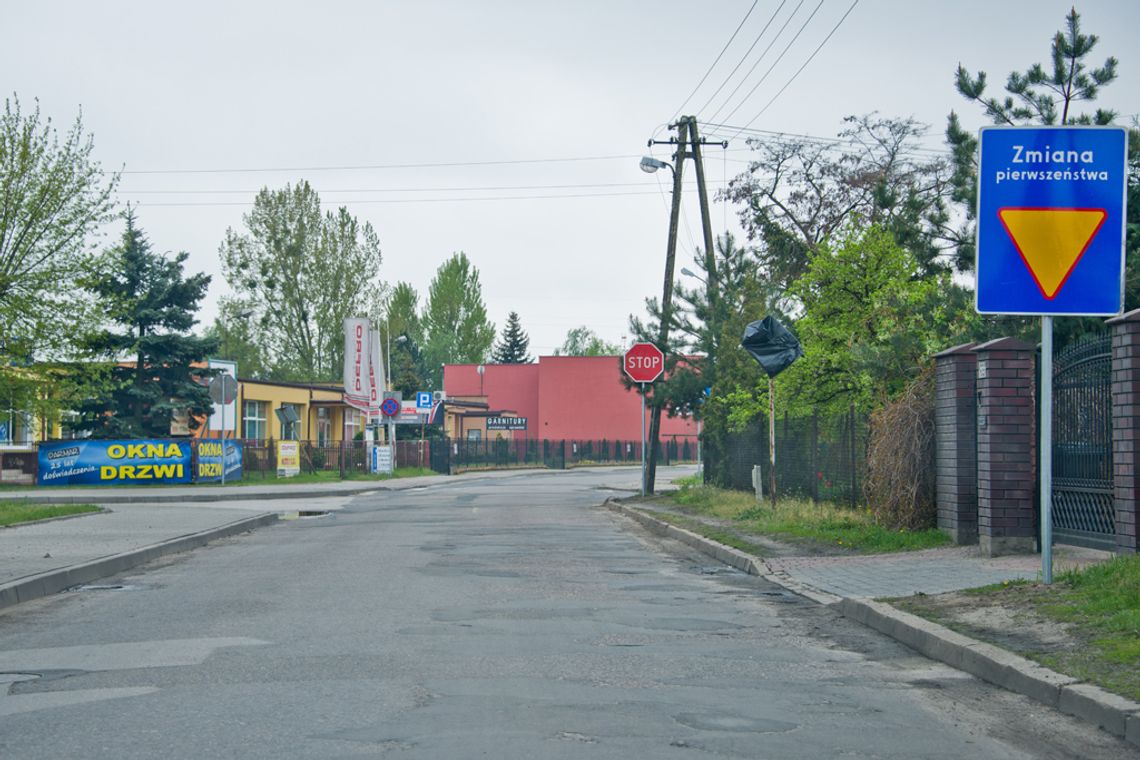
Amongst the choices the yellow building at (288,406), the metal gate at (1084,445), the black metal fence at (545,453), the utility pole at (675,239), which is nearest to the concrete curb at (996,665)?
the metal gate at (1084,445)

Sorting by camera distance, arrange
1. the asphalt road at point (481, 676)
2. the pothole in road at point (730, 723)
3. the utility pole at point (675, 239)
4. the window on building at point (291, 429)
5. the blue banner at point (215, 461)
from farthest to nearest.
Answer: the window on building at point (291, 429) < the blue banner at point (215, 461) < the utility pole at point (675, 239) < the pothole in road at point (730, 723) < the asphalt road at point (481, 676)

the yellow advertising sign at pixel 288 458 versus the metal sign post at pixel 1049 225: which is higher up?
the metal sign post at pixel 1049 225

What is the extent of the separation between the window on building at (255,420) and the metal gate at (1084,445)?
45.7 m

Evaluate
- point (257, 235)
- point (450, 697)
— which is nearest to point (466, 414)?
point (257, 235)

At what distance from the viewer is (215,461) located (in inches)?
1501

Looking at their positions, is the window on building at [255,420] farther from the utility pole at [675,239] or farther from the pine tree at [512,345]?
the pine tree at [512,345]

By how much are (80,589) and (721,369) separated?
53.5 feet

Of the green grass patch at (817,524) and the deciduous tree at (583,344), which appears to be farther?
the deciduous tree at (583,344)

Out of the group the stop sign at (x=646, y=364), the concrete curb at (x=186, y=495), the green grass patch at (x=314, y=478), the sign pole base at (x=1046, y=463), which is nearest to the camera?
the sign pole base at (x=1046, y=463)

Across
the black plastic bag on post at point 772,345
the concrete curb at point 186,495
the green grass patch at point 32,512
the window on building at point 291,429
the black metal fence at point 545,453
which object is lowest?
the black metal fence at point 545,453

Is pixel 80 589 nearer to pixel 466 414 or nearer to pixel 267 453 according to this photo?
pixel 267 453

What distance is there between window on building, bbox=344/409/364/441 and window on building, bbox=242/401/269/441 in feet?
28.8

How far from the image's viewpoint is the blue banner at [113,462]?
36750 mm

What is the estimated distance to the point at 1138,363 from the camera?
998 cm
